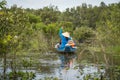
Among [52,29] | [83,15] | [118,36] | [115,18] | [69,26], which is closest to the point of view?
[118,36]

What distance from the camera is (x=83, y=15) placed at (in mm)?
69250

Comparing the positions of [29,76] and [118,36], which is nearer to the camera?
[29,76]

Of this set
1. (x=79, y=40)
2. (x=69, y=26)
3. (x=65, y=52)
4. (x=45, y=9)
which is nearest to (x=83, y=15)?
(x=45, y=9)

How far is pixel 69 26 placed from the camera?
188 feet

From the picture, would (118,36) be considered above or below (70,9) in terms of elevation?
below

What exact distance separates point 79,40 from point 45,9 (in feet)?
83.0

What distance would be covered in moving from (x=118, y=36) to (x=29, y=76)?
12504 millimetres

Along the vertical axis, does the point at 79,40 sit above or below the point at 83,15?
below

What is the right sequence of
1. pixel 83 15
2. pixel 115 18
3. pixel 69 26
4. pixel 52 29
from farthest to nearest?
pixel 83 15
pixel 69 26
pixel 52 29
pixel 115 18

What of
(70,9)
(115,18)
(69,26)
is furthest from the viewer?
(70,9)

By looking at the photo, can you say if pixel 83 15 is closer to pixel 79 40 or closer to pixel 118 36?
pixel 79 40

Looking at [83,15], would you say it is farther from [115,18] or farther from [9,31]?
[9,31]

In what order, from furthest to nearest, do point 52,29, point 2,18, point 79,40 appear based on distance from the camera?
point 52,29 → point 79,40 → point 2,18

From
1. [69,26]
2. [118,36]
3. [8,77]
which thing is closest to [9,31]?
[8,77]
